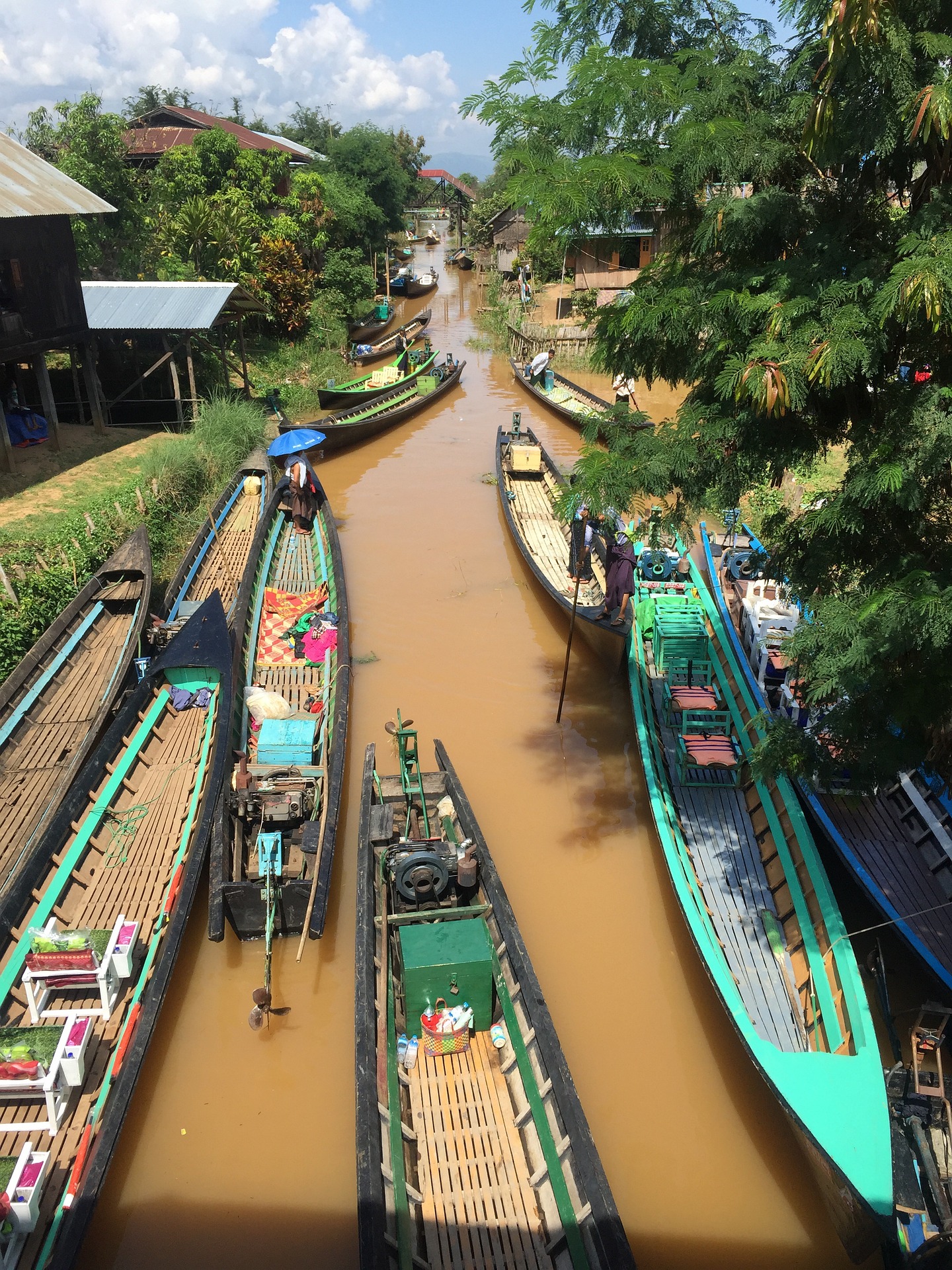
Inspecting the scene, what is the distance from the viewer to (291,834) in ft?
25.4

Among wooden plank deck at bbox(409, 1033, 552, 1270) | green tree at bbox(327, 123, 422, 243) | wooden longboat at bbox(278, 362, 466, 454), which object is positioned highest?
green tree at bbox(327, 123, 422, 243)

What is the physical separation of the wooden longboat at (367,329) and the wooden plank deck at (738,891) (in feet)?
90.8

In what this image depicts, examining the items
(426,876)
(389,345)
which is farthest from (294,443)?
(389,345)

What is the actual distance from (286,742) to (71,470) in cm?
1043

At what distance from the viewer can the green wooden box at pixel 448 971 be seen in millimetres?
5934

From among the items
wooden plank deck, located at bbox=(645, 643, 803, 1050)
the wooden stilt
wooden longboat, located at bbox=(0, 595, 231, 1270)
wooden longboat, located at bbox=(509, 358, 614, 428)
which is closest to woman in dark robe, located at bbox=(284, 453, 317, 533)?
wooden longboat, located at bbox=(0, 595, 231, 1270)

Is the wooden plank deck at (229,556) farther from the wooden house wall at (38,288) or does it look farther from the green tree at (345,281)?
the green tree at (345,281)

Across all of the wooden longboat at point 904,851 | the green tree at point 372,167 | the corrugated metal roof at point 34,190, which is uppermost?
the green tree at point 372,167

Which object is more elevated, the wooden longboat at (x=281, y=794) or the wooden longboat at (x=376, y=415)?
the wooden longboat at (x=376, y=415)

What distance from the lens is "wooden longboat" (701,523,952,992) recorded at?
640cm

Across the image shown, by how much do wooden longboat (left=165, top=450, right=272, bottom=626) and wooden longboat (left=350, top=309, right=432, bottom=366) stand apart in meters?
13.3

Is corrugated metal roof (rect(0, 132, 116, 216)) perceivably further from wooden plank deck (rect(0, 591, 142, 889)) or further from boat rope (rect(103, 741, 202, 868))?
boat rope (rect(103, 741, 202, 868))

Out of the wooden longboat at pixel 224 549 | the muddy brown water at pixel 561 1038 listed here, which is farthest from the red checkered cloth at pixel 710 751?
the wooden longboat at pixel 224 549

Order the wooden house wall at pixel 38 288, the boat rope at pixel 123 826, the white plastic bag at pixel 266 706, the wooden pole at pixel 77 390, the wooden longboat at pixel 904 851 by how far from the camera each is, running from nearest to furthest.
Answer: the wooden longboat at pixel 904 851 < the boat rope at pixel 123 826 < the white plastic bag at pixel 266 706 < the wooden house wall at pixel 38 288 < the wooden pole at pixel 77 390
